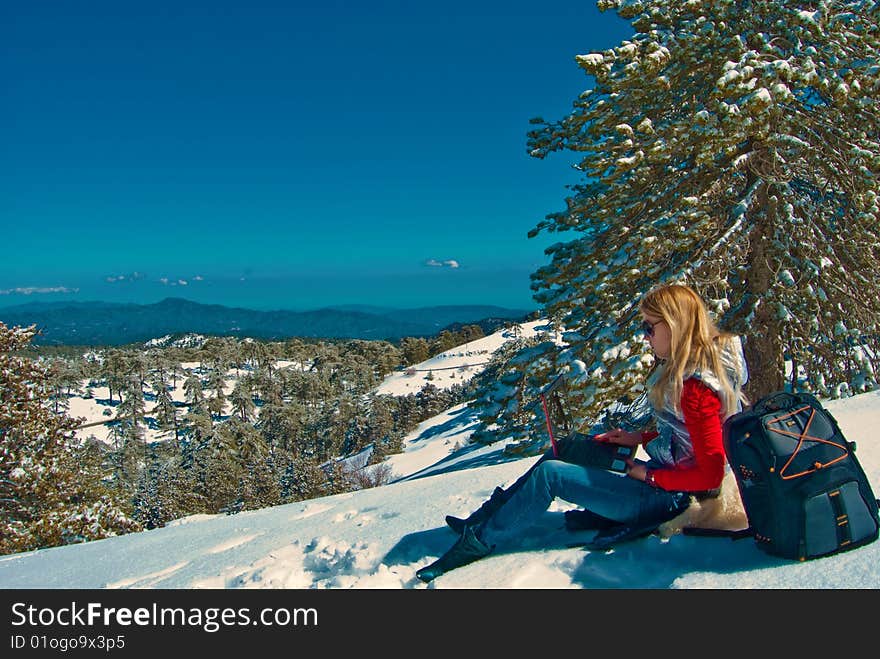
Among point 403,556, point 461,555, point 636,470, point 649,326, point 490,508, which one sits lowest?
point 403,556

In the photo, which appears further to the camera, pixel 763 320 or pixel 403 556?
pixel 763 320

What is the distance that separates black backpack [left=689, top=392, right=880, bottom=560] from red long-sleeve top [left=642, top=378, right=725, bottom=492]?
0.11 meters

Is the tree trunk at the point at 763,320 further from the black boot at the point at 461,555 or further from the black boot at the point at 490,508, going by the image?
the black boot at the point at 461,555

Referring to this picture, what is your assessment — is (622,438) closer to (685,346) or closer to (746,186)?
(685,346)

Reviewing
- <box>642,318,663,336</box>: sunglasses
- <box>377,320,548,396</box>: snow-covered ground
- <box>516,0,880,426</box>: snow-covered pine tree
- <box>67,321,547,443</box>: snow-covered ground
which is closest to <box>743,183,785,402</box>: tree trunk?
<box>516,0,880,426</box>: snow-covered pine tree

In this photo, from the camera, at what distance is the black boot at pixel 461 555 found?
394 centimetres

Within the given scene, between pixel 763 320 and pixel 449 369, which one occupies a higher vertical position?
pixel 763 320

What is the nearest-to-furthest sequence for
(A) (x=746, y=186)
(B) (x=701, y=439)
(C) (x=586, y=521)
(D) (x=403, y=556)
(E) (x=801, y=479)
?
(E) (x=801, y=479) → (B) (x=701, y=439) → (C) (x=586, y=521) → (D) (x=403, y=556) → (A) (x=746, y=186)

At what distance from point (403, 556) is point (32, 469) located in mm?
13979

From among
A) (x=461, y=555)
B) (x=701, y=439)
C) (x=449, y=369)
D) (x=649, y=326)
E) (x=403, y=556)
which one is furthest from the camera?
(x=449, y=369)

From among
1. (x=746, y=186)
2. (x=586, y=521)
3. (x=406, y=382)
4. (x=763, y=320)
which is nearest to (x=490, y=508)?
(x=586, y=521)

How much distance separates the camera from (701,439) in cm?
335
